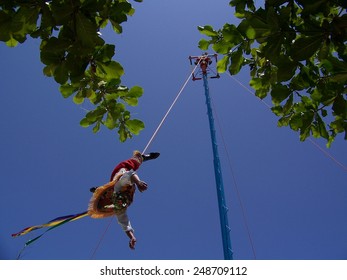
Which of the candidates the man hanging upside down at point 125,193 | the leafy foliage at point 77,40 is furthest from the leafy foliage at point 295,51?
the man hanging upside down at point 125,193

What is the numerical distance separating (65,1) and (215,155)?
10.4ft

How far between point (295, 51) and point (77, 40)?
906mm

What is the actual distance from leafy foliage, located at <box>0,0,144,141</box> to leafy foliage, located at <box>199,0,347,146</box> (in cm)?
59

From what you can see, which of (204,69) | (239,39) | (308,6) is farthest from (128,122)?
(204,69)

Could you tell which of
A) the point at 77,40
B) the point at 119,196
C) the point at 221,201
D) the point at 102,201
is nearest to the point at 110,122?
the point at 77,40

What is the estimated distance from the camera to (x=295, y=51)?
1227mm

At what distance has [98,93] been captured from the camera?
1.82 meters

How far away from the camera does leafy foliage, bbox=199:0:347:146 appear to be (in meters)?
1.23

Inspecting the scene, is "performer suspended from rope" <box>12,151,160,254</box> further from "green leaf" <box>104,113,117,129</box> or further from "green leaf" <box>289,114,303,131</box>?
"green leaf" <box>289,114,303,131</box>

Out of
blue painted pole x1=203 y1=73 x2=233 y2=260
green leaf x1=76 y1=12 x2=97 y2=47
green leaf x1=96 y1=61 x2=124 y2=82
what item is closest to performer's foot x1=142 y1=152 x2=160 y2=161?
blue painted pole x1=203 y1=73 x2=233 y2=260

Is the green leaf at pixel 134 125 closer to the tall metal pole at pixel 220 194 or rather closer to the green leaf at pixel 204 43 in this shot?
the green leaf at pixel 204 43

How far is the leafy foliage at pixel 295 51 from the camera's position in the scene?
1226 mm

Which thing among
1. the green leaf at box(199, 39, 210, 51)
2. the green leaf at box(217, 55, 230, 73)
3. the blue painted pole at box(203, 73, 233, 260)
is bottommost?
the blue painted pole at box(203, 73, 233, 260)

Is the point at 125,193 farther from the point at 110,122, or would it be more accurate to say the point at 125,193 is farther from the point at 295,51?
the point at 295,51
